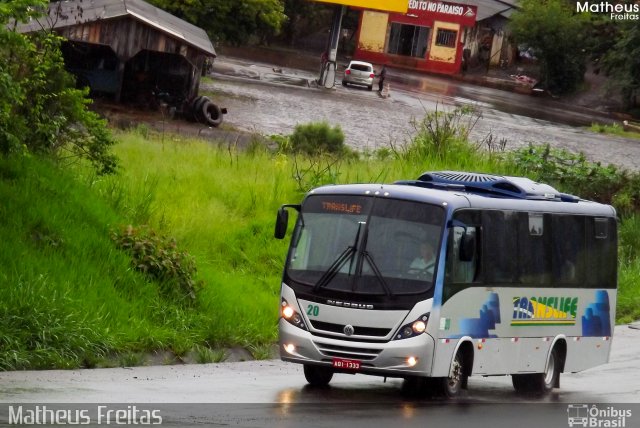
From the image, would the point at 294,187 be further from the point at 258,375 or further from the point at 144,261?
the point at 258,375

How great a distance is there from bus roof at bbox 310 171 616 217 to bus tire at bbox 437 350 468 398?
2.01m

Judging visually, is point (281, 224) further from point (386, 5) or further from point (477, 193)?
point (386, 5)

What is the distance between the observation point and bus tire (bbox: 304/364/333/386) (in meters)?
17.0

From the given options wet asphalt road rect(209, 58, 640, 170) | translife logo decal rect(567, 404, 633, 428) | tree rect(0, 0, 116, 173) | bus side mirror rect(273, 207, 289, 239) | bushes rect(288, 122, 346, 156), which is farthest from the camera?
wet asphalt road rect(209, 58, 640, 170)

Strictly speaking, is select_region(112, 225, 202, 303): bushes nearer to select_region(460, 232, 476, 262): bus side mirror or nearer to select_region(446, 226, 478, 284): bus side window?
select_region(446, 226, 478, 284): bus side window

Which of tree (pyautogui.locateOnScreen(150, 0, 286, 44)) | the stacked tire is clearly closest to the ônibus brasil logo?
tree (pyautogui.locateOnScreen(150, 0, 286, 44))

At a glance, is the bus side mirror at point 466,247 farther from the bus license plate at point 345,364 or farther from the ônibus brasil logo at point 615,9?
the ônibus brasil logo at point 615,9

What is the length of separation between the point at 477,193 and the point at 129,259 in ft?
18.0

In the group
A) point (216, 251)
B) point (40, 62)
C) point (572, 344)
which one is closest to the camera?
point (572, 344)

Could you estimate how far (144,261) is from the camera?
64.8 feet

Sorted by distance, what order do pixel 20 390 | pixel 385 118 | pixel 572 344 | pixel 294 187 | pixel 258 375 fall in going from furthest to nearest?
pixel 385 118 < pixel 294 187 < pixel 572 344 < pixel 258 375 < pixel 20 390

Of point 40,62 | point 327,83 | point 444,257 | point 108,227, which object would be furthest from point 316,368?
point 327,83

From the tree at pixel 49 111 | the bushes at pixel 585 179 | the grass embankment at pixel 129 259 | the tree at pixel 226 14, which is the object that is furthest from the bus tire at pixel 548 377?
the tree at pixel 226 14

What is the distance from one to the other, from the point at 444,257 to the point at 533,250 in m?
2.58
